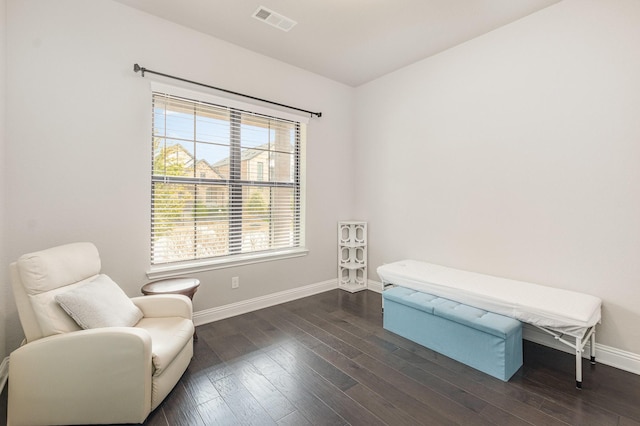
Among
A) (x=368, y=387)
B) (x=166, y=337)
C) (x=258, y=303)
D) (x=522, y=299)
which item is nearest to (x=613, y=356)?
(x=522, y=299)

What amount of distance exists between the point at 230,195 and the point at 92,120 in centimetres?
134

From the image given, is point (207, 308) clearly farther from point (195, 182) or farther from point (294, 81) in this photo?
point (294, 81)

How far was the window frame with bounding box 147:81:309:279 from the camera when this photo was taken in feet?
9.06

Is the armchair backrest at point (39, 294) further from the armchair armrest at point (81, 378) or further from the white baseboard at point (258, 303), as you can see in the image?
the white baseboard at point (258, 303)

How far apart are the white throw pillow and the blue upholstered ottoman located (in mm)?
2165

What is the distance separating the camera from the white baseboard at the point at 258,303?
302 cm

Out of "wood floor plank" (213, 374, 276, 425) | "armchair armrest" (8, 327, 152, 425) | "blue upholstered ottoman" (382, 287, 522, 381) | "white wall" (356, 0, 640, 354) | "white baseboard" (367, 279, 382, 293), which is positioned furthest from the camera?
"white baseboard" (367, 279, 382, 293)

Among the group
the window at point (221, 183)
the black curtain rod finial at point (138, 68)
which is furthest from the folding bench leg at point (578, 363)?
the black curtain rod finial at point (138, 68)

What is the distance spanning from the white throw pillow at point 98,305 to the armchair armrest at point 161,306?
3.2 inches

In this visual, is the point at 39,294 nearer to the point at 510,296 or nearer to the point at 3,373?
the point at 3,373

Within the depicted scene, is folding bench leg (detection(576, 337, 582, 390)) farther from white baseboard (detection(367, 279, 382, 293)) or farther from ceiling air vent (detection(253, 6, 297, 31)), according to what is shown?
ceiling air vent (detection(253, 6, 297, 31))

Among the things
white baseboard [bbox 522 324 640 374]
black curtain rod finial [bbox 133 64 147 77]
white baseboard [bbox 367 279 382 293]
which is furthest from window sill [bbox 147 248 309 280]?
white baseboard [bbox 522 324 640 374]

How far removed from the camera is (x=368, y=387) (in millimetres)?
1999

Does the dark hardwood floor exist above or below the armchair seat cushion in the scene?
below
